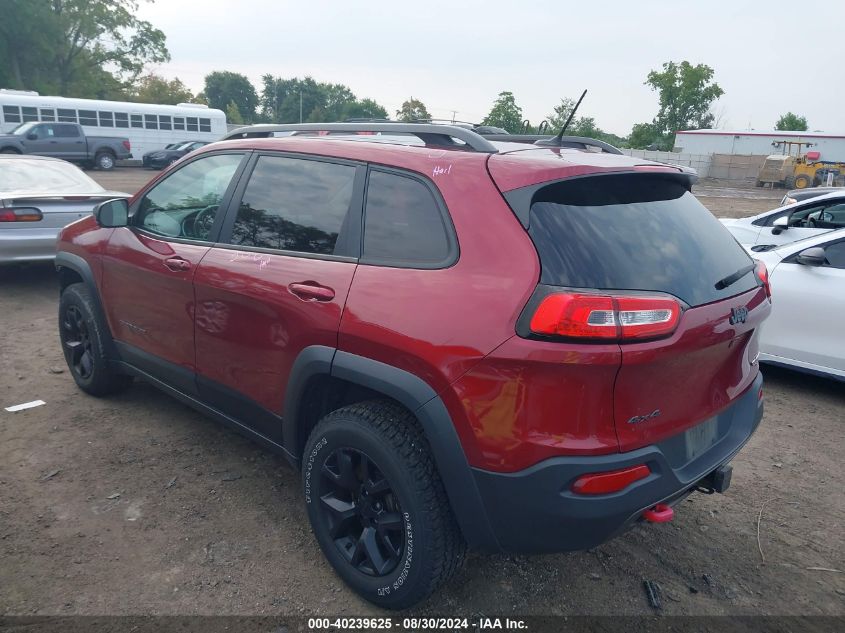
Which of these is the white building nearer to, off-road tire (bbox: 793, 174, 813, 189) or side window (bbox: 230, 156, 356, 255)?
off-road tire (bbox: 793, 174, 813, 189)

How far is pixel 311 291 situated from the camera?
8.81ft

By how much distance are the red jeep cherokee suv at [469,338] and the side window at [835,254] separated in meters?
2.73

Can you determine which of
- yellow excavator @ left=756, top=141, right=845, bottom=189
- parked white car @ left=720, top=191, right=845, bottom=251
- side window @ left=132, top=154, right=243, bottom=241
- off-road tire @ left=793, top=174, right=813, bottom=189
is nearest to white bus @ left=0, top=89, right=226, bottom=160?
side window @ left=132, top=154, right=243, bottom=241

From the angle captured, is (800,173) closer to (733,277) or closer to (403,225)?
(733,277)

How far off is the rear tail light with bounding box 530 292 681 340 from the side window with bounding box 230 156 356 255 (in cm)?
103

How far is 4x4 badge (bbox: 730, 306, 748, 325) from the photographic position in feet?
7.98

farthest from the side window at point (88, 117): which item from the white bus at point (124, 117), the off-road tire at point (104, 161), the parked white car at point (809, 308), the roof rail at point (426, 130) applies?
the parked white car at point (809, 308)

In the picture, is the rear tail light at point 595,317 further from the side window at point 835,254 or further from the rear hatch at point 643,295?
the side window at point 835,254

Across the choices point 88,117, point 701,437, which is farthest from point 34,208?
point 88,117

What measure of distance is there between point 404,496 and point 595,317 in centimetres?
94

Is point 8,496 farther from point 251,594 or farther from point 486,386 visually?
A: point 486,386

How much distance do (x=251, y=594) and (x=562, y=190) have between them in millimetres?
2005

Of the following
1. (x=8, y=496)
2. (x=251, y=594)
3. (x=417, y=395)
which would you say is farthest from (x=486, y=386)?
(x=8, y=496)

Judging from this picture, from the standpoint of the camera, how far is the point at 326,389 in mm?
2811
